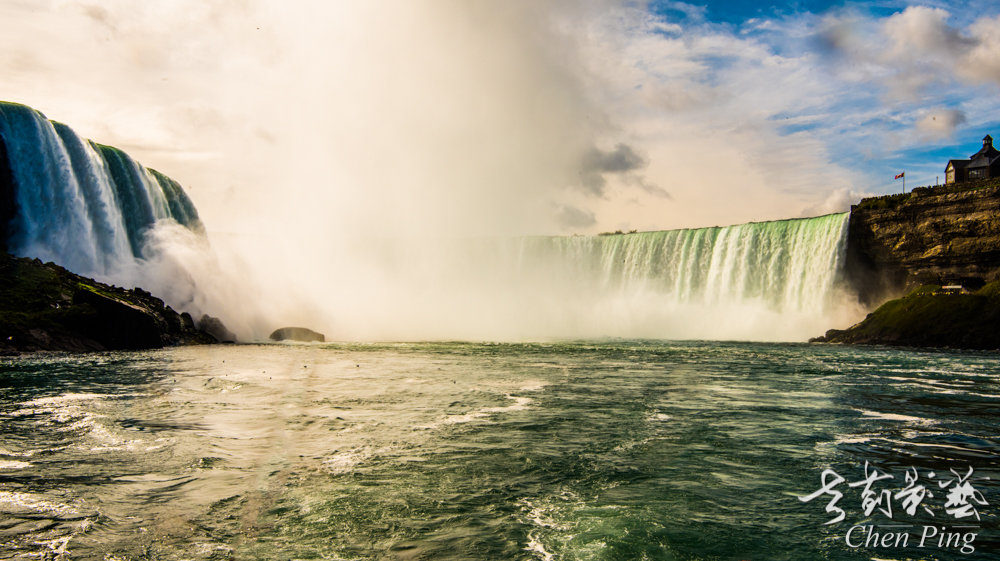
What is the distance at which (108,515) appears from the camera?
245 inches

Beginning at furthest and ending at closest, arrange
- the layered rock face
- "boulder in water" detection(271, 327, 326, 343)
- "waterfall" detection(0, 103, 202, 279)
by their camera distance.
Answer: the layered rock face → "boulder in water" detection(271, 327, 326, 343) → "waterfall" detection(0, 103, 202, 279)

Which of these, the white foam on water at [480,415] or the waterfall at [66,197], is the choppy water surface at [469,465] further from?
the waterfall at [66,197]

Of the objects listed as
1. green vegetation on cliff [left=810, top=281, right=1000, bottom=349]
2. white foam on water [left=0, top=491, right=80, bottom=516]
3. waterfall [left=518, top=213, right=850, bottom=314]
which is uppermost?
waterfall [left=518, top=213, right=850, bottom=314]

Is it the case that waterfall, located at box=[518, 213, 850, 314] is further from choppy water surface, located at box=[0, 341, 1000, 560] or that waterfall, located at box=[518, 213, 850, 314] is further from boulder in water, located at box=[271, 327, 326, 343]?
choppy water surface, located at box=[0, 341, 1000, 560]

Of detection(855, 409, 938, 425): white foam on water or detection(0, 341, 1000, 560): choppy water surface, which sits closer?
detection(0, 341, 1000, 560): choppy water surface

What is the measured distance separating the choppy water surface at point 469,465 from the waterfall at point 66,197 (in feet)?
68.0

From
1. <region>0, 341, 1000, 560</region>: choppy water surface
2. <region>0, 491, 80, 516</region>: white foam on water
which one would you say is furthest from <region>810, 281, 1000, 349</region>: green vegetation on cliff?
<region>0, 491, 80, 516</region>: white foam on water

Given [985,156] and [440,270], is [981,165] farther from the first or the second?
[440,270]

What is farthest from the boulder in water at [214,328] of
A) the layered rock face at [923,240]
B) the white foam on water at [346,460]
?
the layered rock face at [923,240]

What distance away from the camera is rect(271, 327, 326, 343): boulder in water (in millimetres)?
39844

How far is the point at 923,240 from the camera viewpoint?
144 ft
